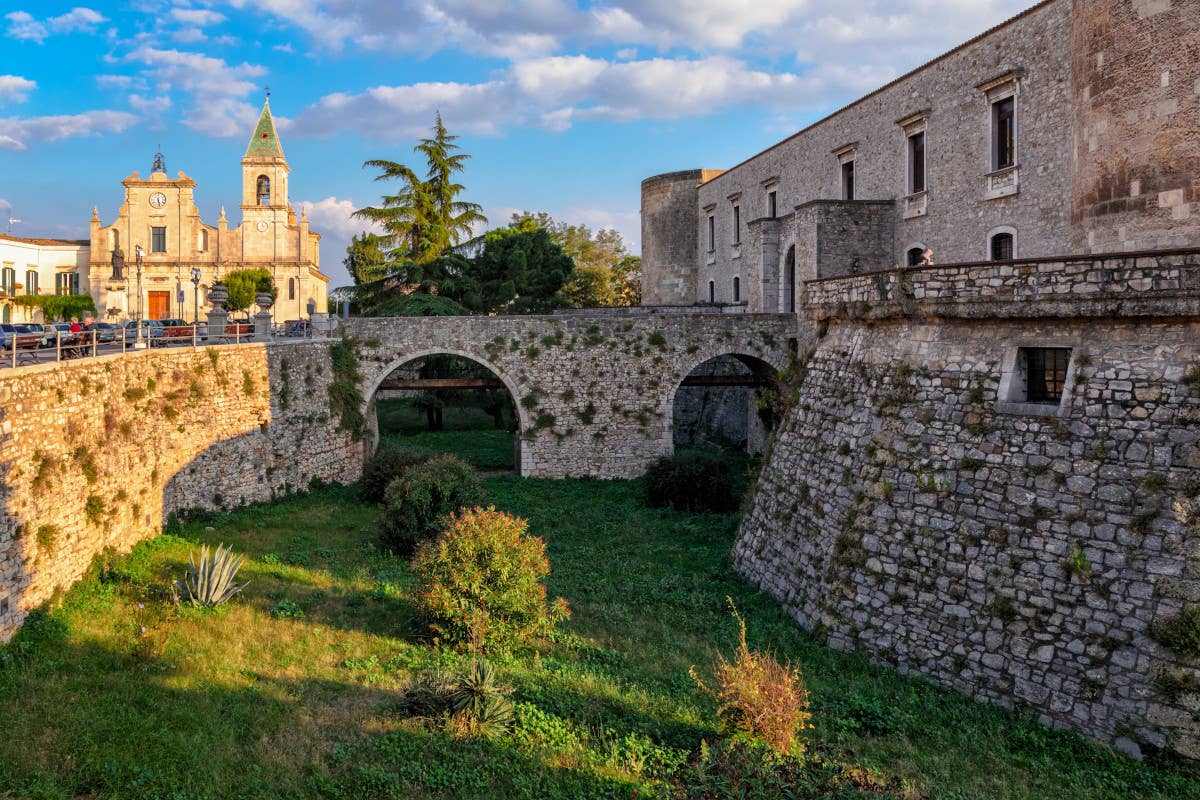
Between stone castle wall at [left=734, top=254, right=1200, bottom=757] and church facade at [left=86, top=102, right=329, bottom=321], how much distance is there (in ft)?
129

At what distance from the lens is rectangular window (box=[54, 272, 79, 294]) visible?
4391cm

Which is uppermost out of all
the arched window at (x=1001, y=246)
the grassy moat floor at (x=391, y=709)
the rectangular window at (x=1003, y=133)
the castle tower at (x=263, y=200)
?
the castle tower at (x=263, y=200)

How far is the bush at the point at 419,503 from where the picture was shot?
1605cm

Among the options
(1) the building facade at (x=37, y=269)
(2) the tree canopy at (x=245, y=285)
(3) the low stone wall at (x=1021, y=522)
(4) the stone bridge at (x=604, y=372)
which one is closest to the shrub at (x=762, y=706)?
(3) the low stone wall at (x=1021, y=522)

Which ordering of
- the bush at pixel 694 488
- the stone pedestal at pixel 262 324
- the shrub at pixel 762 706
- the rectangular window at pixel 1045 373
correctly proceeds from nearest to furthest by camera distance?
the shrub at pixel 762 706 < the rectangular window at pixel 1045 373 < the bush at pixel 694 488 < the stone pedestal at pixel 262 324

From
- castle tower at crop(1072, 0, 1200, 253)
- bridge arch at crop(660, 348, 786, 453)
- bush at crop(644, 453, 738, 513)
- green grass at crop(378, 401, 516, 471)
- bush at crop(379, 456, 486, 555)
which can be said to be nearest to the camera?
castle tower at crop(1072, 0, 1200, 253)

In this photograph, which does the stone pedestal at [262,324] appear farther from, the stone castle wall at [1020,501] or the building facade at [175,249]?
the building facade at [175,249]

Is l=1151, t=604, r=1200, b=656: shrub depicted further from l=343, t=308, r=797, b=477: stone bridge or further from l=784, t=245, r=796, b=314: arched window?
l=784, t=245, r=796, b=314: arched window

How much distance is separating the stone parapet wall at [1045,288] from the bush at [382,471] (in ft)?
41.0

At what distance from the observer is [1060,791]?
7809 millimetres

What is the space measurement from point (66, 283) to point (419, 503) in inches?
1544

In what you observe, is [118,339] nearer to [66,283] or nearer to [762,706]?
[762,706]

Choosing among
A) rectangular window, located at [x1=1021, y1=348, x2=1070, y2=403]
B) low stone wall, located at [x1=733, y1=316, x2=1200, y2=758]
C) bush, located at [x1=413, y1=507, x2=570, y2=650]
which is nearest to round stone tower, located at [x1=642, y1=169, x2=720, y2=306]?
low stone wall, located at [x1=733, y1=316, x2=1200, y2=758]

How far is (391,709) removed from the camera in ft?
30.2
